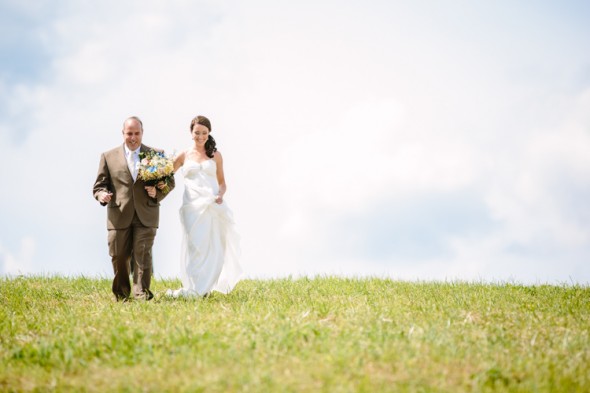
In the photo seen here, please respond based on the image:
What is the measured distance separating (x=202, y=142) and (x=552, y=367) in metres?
7.56

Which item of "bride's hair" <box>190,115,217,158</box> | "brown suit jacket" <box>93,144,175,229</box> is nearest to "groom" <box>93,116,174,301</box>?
"brown suit jacket" <box>93,144,175,229</box>

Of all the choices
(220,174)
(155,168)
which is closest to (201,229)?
(220,174)

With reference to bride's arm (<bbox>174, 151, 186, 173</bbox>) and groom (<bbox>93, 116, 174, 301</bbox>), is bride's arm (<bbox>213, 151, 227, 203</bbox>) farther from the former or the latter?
groom (<bbox>93, 116, 174, 301</bbox>)

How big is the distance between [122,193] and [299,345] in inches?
219

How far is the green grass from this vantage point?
21.9 ft

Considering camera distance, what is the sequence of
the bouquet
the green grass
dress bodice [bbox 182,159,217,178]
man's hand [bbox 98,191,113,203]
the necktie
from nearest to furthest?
the green grass < the bouquet < man's hand [bbox 98,191,113,203] < the necktie < dress bodice [bbox 182,159,217,178]

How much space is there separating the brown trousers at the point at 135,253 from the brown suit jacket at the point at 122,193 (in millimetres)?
145

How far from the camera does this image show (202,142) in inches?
483

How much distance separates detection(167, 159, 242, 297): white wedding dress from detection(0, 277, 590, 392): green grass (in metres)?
0.64

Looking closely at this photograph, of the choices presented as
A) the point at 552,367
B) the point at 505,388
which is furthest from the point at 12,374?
the point at 552,367

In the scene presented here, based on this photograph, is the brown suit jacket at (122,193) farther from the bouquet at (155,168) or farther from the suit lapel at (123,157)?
the bouquet at (155,168)

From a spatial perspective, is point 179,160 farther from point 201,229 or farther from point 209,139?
point 201,229

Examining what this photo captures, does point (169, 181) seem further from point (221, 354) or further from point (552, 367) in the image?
point (552, 367)

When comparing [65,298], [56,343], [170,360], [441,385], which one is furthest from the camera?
[65,298]
